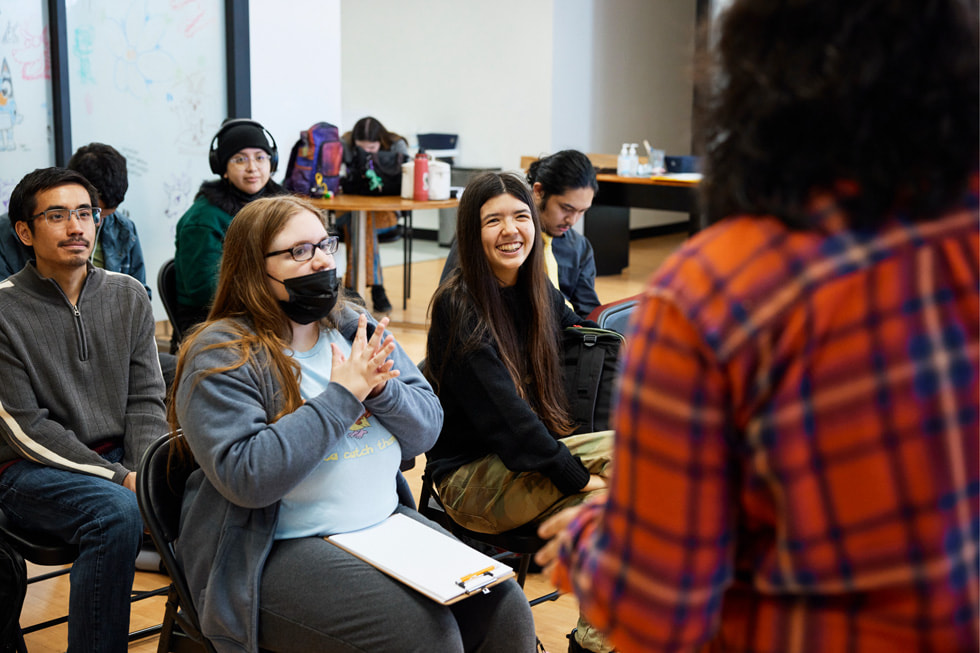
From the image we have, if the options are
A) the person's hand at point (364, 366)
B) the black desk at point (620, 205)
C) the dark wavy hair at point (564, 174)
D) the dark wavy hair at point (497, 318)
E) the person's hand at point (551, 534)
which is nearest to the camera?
the person's hand at point (551, 534)

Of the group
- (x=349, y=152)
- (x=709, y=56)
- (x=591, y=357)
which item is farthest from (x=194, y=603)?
(x=349, y=152)

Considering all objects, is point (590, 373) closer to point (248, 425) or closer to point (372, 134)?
point (248, 425)

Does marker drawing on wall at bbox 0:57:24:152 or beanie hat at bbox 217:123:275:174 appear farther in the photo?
marker drawing on wall at bbox 0:57:24:152

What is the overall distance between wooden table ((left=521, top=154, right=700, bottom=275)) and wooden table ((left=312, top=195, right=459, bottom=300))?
3.15ft

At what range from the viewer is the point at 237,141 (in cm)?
371

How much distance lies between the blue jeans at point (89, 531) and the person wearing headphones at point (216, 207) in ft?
4.42

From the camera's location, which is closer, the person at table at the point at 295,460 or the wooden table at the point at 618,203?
the person at table at the point at 295,460

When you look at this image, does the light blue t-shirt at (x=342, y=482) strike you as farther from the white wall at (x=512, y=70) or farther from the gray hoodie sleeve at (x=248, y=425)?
the white wall at (x=512, y=70)

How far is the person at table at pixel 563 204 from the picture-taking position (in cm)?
291

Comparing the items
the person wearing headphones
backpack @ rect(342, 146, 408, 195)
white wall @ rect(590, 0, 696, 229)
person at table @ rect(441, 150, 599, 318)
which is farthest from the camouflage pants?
white wall @ rect(590, 0, 696, 229)

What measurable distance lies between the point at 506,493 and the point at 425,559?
1.37 ft

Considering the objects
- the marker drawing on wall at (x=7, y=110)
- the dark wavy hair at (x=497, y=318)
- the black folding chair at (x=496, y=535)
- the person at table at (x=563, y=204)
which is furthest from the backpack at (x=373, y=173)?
the black folding chair at (x=496, y=535)

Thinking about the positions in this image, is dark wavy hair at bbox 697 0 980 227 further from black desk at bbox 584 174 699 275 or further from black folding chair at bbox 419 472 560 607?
black desk at bbox 584 174 699 275

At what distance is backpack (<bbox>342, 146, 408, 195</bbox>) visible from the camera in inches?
237
